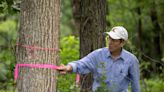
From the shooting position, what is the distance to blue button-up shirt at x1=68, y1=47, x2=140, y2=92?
7.13m

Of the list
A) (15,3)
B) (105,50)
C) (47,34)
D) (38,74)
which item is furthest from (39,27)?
(15,3)

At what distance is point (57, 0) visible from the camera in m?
6.48

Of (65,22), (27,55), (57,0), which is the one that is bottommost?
(65,22)

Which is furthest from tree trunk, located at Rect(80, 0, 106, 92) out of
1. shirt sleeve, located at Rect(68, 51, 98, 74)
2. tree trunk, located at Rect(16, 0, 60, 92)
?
tree trunk, located at Rect(16, 0, 60, 92)

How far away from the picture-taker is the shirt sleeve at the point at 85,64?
22.9 feet

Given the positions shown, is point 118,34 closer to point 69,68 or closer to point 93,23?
point 69,68

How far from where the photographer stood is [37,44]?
6.29m

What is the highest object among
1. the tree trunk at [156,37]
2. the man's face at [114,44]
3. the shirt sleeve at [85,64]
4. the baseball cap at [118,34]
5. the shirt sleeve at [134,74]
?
the baseball cap at [118,34]

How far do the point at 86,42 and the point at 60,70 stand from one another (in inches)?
119

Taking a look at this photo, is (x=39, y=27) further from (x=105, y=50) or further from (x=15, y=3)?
(x=15, y=3)

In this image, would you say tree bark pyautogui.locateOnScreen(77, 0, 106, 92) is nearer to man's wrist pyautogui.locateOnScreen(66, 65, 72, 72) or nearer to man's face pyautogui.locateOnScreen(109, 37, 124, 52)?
man's face pyautogui.locateOnScreen(109, 37, 124, 52)

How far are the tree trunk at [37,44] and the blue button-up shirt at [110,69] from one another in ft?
2.45

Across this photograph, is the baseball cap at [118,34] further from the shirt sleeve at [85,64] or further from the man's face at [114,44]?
the shirt sleeve at [85,64]

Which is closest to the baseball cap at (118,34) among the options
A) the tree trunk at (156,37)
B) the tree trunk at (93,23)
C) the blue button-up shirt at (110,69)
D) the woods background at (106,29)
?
the blue button-up shirt at (110,69)
